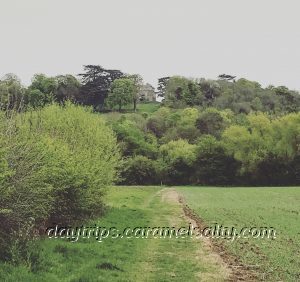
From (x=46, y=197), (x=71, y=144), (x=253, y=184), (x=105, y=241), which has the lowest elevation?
(x=253, y=184)

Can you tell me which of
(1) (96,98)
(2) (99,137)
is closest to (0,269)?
(2) (99,137)

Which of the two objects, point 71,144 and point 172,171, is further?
point 172,171

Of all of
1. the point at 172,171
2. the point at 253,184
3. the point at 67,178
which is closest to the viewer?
the point at 67,178

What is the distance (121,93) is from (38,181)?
6586 inches

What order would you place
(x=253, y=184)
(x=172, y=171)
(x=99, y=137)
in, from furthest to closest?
1. (x=172, y=171)
2. (x=253, y=184)
3. (x=99, y=137)

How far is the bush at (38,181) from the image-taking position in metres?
15.4

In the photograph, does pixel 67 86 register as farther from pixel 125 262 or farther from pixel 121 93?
pixel 125 262

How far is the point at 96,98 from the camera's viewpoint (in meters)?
184

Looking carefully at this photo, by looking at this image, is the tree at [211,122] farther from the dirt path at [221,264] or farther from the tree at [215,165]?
the dirt path at [221,264]

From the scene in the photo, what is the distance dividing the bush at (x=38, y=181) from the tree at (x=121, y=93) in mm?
151899

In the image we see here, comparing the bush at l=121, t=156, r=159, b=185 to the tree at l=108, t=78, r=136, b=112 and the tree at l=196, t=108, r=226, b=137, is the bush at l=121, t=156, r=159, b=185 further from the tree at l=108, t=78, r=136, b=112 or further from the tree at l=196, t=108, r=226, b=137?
the tree at l=108, t=78, r=136, b=112

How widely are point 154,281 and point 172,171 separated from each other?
306 ft

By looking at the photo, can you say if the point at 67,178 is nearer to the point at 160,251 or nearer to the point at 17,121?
the point at 17,121

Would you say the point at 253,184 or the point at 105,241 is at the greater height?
the point at 105,241
